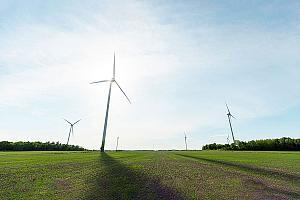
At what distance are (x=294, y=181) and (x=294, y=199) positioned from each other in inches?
205

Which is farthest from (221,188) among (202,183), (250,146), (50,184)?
(250,146)

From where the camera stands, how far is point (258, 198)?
12727 mm

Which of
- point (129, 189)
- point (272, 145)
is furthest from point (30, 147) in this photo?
point (129, 189)

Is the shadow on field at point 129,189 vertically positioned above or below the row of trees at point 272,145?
below

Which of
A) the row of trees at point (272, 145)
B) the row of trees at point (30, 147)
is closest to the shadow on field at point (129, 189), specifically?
the row of trees at point (30, 147)

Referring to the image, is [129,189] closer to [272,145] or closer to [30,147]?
[30,147]

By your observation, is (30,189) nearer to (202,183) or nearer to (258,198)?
(202,183)

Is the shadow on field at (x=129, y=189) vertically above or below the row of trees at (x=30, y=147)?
below

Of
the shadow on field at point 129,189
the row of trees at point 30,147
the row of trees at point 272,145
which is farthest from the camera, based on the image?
the row of trees at point 272,145

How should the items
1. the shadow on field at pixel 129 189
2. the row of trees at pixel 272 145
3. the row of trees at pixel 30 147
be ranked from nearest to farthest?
the shadow on field at pixel 129 189 < the row of trees at pixel 30 147 < the row of trees at pixel 272 145

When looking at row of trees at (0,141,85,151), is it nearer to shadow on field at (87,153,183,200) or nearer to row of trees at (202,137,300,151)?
row of trees at (202,137,300,151)

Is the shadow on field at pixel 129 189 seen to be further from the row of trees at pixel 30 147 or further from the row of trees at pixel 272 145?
the row of trees at pixel 272 145

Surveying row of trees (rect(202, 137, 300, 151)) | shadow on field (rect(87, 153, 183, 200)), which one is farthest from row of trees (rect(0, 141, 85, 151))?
shadow on field (rect(87, 153, 183, 200))

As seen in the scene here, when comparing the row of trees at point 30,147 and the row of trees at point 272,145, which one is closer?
the row of trees at point 30,147
